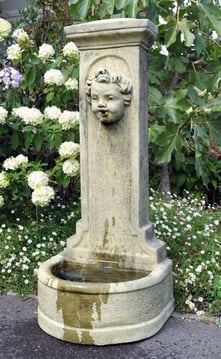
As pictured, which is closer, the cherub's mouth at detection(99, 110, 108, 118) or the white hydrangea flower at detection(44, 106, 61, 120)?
the cherub's mouth at detection(99, 110, 108, 118)

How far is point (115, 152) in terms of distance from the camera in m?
2.90

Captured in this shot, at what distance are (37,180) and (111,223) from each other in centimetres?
81

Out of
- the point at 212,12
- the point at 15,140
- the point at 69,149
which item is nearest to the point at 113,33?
the point at 212,12

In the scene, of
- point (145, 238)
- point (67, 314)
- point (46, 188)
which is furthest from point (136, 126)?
point (67, 314)

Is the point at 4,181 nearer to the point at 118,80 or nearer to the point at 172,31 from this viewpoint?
the point at 118,80

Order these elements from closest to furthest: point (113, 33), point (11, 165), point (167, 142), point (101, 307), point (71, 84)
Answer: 1. point (101, 307)
2. point (113, 33)
3. point (167, 142)
4. point (11, 165)
5. point (71, 84)

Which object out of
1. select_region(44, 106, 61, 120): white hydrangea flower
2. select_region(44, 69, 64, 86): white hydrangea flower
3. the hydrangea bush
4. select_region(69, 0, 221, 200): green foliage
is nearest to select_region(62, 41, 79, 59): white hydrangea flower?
the hydrangea bush

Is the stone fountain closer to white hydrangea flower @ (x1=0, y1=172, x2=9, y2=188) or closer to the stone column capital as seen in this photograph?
the stone column capital

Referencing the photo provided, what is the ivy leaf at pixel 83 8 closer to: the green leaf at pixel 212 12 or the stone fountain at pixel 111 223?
the stone fountain at pixel 111 223

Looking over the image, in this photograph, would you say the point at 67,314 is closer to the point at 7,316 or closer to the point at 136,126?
the point at 7,316

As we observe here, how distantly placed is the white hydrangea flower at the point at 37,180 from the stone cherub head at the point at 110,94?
91 cm

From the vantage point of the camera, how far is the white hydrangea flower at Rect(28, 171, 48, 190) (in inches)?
136

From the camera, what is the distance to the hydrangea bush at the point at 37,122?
3645mm

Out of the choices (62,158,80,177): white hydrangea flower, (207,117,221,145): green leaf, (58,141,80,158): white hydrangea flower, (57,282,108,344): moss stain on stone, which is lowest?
(57,282,108,344): moss stain on stone
